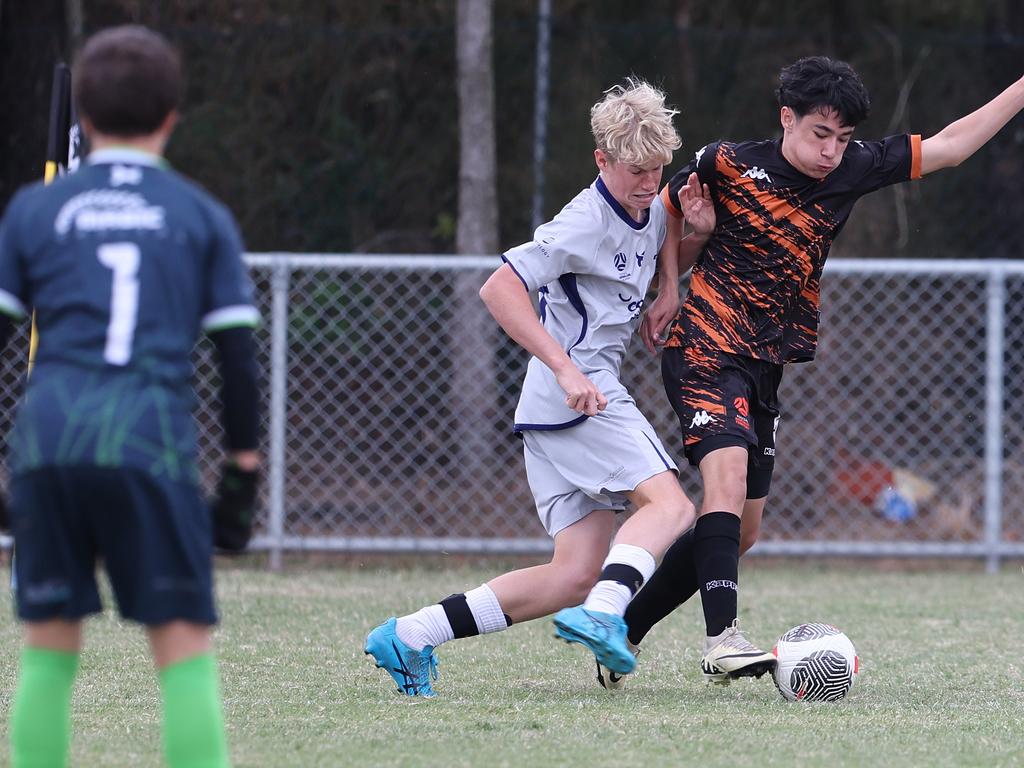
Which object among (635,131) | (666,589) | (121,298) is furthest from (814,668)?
(121,298)

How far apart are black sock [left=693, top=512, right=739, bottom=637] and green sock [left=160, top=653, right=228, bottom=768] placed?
6.07ft

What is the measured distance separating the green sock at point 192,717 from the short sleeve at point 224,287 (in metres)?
0.54

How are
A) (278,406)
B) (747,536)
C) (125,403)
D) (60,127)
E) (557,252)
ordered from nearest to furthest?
(125,403)
(557,252)
(747,536)
(60,127)
(278,406)

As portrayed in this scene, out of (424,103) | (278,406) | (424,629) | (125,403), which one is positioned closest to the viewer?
(125,403)

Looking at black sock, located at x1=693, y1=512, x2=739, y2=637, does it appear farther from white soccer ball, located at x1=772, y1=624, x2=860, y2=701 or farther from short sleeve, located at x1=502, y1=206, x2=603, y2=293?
short sleeve, located at x1=502, y1=206, x2=603, y2=293

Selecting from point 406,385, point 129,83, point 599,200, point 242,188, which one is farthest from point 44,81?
point 129,83

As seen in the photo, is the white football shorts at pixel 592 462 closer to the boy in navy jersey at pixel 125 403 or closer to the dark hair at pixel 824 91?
the dark hair at pixel 824 91

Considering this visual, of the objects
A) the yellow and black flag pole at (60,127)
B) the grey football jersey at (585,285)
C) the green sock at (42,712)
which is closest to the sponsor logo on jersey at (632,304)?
the grey football jersey at (585,285)

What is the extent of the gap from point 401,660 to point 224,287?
5.72ft

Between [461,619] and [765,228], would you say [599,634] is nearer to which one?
[461,619]

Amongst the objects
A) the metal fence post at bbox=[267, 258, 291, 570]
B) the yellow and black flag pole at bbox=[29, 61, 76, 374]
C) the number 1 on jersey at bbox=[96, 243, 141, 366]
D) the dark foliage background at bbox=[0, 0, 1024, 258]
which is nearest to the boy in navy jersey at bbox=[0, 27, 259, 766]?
the number 1 on jersey at bbox=[96, 243, 141, 366]

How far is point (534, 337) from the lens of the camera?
3.80 metres

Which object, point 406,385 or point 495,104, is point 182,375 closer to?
point 406,385

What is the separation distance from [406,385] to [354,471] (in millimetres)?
508
